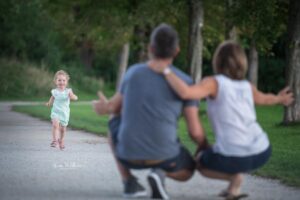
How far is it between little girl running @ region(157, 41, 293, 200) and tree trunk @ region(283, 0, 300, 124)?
17.1 metres

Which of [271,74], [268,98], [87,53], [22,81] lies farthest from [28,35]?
[268,98]

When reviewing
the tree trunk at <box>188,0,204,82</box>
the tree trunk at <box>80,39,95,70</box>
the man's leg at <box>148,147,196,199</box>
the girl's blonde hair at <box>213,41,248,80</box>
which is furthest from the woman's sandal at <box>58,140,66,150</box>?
the tree trunk at <box>80,39,95,70</box>

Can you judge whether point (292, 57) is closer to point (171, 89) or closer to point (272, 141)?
point (272, 141)

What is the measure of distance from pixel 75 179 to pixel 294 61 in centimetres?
1583

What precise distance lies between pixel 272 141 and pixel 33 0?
28.4 m

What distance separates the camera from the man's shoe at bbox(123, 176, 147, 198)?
7891 mm

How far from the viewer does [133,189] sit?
7922mm

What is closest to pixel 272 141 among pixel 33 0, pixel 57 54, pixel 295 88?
pixel 295 88

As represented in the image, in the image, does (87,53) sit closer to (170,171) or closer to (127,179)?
(127,179)

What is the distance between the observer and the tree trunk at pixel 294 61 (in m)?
24.5

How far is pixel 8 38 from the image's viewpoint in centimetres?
5353

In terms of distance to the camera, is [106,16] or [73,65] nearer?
[106,16]

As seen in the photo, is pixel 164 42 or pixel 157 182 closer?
pixel 164 42

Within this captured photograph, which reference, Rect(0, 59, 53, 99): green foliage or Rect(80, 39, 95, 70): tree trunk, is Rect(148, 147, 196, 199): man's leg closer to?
Rect(0, 59, 53, 99): green foliage
